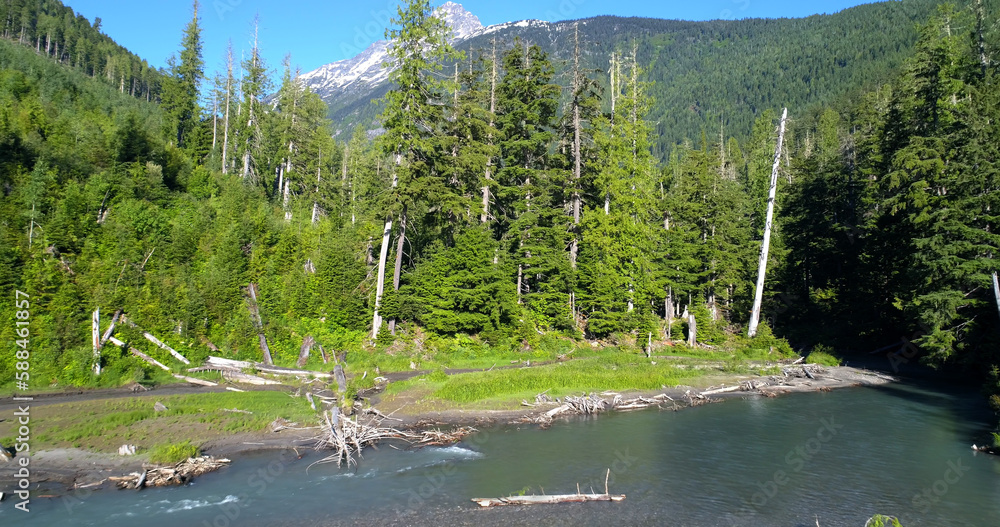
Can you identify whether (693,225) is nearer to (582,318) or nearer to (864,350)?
(582,318)

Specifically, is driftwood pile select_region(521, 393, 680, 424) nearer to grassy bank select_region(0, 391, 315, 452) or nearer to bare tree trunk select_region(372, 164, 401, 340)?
grassy bank select_region(0, 391, 315, 452)

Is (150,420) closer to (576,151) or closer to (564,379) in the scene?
(564,379)

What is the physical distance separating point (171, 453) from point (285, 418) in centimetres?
445

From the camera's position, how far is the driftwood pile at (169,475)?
1405cm

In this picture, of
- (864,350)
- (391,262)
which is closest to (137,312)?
(391,262)

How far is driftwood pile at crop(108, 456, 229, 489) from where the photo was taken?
14.1 m

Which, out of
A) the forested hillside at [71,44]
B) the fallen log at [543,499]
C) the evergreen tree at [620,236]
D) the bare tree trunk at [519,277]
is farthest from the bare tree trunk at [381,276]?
the forested hillside at [71,44]

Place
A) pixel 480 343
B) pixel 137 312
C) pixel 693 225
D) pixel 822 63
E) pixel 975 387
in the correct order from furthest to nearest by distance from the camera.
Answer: pixel 822 63 < pixel 693 225 < pixel 480 343 < pixel 975 387 < pixel 137 312

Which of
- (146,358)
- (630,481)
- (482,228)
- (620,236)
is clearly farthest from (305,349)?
(620,236)

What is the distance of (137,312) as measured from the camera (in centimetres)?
2536

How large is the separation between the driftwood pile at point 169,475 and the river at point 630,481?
0.37m

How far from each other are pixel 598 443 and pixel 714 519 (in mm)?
5962

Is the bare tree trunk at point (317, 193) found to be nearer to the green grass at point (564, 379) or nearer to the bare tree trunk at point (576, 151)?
the bare tree trunk at point (576, 151)

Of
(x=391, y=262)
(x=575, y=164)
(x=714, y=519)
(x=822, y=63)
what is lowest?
(x=714, y=519)
